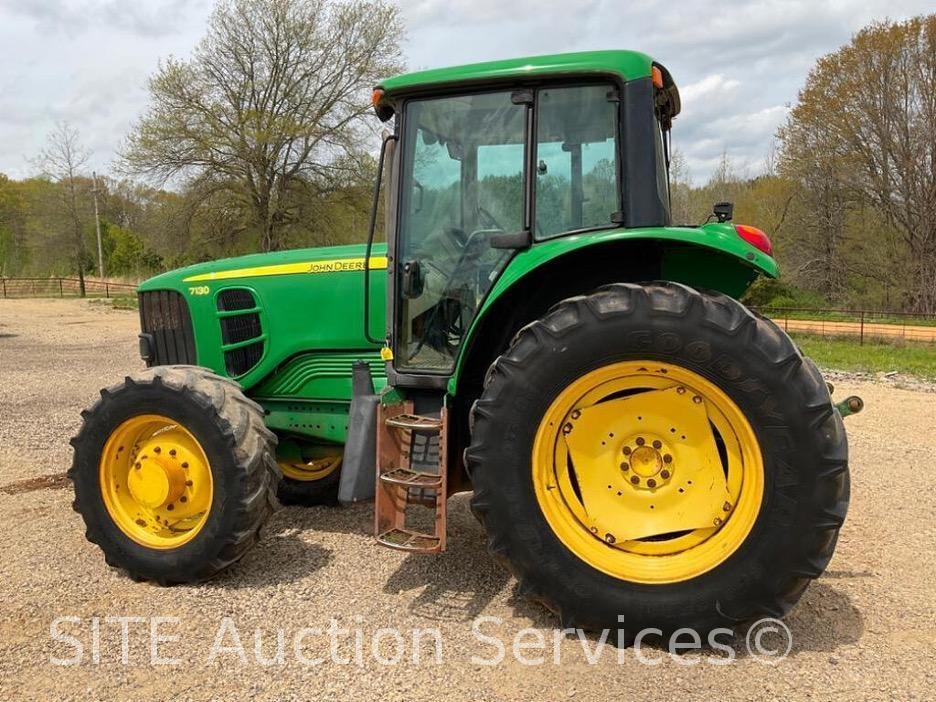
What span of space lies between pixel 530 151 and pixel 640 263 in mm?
722

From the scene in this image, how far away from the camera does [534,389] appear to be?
9.73 ft

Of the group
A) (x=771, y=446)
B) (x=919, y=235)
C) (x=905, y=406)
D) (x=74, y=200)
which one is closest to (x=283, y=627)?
(x=771, y=446)

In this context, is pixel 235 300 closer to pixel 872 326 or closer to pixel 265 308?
pixel 265 308

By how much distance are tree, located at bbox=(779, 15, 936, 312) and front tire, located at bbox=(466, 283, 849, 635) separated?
85.3ft

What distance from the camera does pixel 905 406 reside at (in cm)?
849

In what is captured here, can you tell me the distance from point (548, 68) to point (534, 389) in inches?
56.4

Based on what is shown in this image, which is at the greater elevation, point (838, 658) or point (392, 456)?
point (392, 456)

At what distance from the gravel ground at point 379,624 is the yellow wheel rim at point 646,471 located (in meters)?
0.39

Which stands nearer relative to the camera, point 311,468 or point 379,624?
Answer: point 379,624

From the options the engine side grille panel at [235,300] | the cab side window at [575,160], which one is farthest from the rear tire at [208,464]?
the cab side window at [575,160]

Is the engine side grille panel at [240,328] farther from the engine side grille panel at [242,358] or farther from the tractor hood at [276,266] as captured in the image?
the tractor hood at [276,266]

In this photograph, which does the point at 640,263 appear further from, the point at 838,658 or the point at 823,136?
the point at 823,136

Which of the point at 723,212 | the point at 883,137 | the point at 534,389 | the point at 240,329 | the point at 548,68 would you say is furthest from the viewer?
the point at 883,137

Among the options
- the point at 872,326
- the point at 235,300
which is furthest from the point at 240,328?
the point at 872,326
